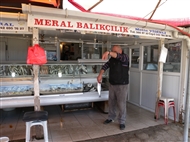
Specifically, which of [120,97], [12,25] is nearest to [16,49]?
[12,25]

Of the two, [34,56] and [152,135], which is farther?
[152,135]

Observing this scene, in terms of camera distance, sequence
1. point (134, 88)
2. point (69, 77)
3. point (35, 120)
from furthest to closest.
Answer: point (134, 88), point (69, 77), point (35, 120)

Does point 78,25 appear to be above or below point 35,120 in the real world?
above

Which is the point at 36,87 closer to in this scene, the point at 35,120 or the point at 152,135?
the point at 35,120

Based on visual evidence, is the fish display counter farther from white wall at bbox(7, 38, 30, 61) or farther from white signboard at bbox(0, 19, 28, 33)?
white wall at bbox(7, 38, 30, 61)

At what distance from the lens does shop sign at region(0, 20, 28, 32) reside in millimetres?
2397

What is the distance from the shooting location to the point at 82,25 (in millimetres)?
2438

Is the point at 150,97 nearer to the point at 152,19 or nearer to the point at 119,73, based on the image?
the point at 119,73

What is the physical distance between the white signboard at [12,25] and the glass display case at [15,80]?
147cm

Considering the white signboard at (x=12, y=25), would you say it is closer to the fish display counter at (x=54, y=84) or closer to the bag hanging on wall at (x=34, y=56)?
the bag hanging on wall at (x=34, y=56)

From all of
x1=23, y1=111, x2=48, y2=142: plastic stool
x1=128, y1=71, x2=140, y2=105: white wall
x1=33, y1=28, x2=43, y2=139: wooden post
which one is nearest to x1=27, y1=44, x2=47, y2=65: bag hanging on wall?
x1=33, y1=28, x2=43, y2=139: wooden post

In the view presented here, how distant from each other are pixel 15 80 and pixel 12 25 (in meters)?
1.61

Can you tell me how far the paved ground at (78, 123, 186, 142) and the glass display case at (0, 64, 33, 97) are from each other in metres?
2.00

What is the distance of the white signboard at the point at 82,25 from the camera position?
7.25 ft
